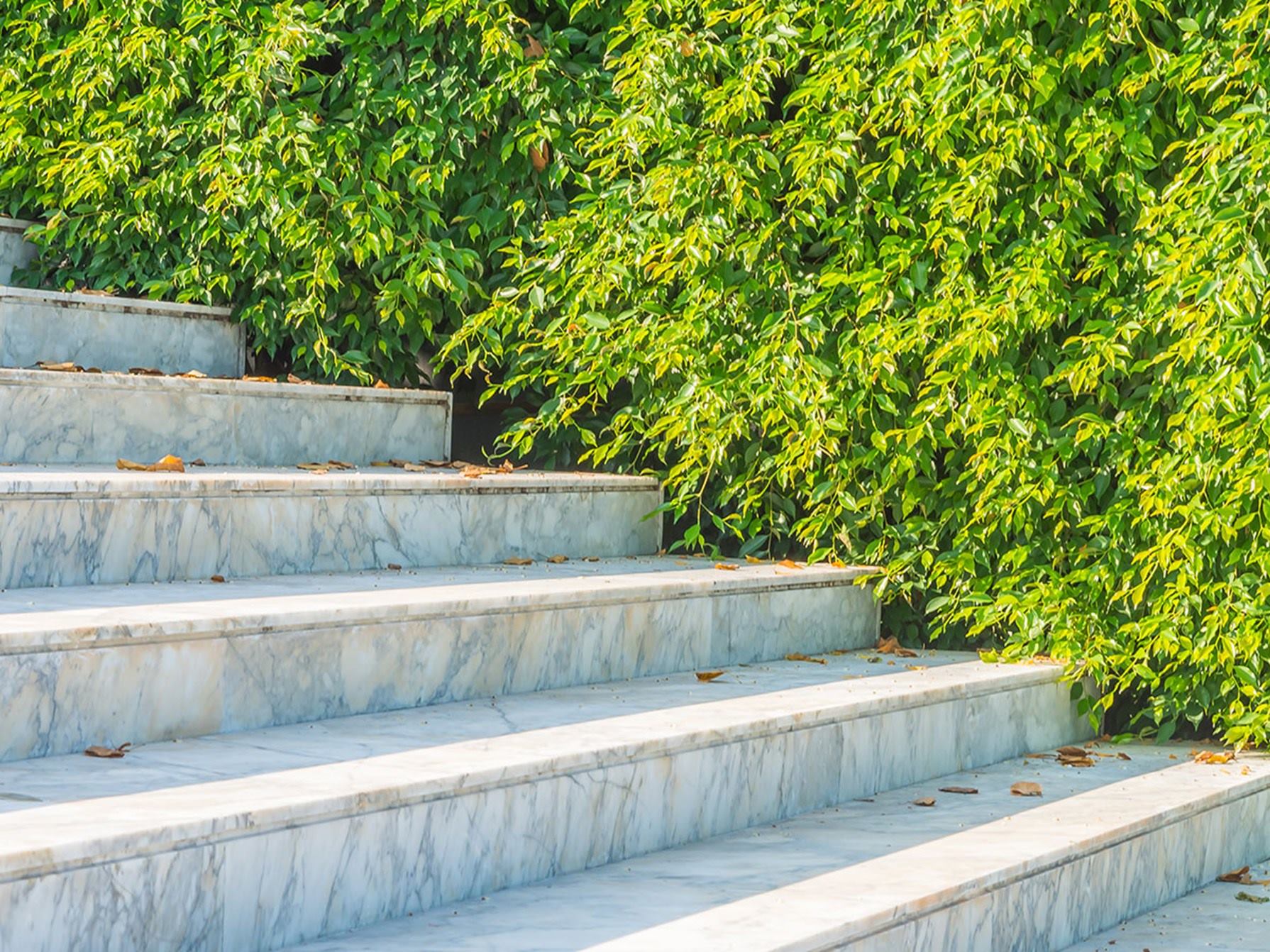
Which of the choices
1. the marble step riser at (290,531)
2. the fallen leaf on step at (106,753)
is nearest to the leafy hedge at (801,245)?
the marble step riser at (290,531)

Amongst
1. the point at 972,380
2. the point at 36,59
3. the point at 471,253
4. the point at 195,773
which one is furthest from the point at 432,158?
the point at 195,773

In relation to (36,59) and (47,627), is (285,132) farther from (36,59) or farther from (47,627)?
(47,627)

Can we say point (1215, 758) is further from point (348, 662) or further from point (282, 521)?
point (282, 521)

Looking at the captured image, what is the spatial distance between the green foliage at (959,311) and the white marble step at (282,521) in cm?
41

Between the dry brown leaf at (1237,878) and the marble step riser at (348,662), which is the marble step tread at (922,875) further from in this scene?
the marble step riser at (348,662)

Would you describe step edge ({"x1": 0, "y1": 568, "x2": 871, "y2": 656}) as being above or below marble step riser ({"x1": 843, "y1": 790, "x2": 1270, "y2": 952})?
above

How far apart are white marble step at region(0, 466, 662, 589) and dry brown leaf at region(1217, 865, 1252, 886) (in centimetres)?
166

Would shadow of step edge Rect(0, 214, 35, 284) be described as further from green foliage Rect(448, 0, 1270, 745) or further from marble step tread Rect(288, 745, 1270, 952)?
marble step tread Rect(288, 745, 1270, 952)

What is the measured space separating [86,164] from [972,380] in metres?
2.69

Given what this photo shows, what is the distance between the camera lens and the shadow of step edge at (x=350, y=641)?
2.16m

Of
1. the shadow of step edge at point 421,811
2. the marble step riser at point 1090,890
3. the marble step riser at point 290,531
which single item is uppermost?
the marble step riser at point 290,531

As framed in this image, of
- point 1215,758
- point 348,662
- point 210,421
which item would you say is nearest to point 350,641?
point 348,662

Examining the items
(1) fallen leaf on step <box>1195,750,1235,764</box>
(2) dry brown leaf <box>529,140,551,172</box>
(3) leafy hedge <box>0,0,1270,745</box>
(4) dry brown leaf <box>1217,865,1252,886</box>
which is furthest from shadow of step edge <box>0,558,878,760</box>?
(2) dry brown leaf <box>529,140,551,172</box>

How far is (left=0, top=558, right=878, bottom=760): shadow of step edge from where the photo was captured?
7.08ft
